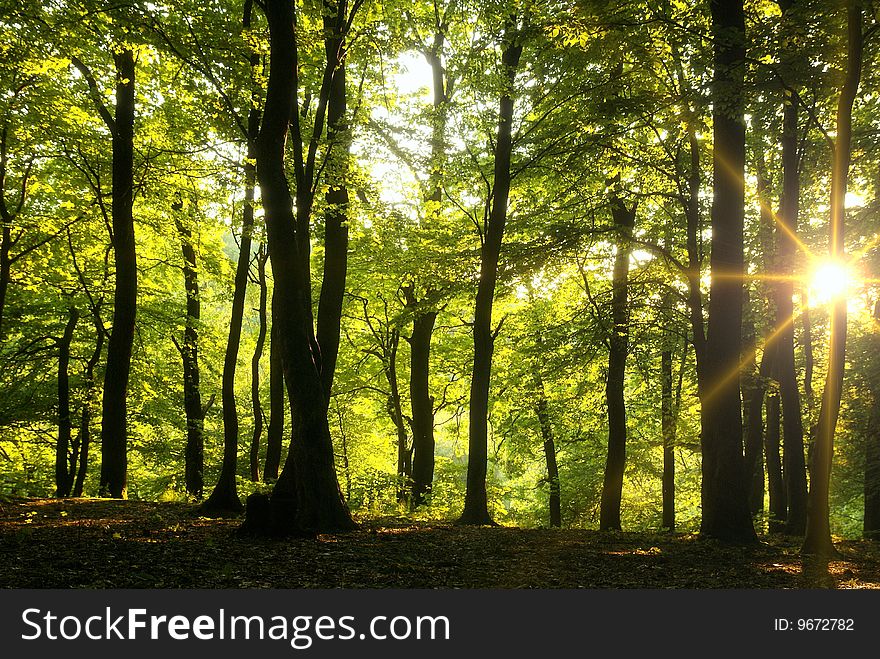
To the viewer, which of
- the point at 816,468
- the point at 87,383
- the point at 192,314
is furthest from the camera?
A: the point at 192,314

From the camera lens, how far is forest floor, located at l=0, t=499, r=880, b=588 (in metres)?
5.75

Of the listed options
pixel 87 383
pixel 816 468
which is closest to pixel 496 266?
pixel 816 468

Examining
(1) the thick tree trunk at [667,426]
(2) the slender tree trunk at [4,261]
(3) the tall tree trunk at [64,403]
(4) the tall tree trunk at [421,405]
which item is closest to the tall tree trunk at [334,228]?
(4) the tall tree trunk at [421,405]

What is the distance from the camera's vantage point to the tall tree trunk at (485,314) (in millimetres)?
13188

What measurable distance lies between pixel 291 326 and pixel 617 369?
9813 millimetres

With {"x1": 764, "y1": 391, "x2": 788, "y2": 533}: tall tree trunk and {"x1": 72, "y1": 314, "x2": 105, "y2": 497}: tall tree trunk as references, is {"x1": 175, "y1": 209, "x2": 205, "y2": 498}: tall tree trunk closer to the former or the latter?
A: {"x1": 72, "y1": 314, "x2": 105, "y2": 497}: tall tree trunk

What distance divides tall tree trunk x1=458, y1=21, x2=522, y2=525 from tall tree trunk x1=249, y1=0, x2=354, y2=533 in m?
4.97

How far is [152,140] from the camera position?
Result: 1625cm

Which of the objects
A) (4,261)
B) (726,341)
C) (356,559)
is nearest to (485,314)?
(726,341)

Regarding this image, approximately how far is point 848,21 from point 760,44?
3.96 feet

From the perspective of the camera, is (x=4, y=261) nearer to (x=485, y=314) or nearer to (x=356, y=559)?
(x=485, y=314)

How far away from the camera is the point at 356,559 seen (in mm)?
7176

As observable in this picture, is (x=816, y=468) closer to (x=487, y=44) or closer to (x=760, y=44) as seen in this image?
(x=760, y=44)

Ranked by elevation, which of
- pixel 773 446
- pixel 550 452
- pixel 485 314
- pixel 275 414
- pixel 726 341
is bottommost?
pixel 550 452
